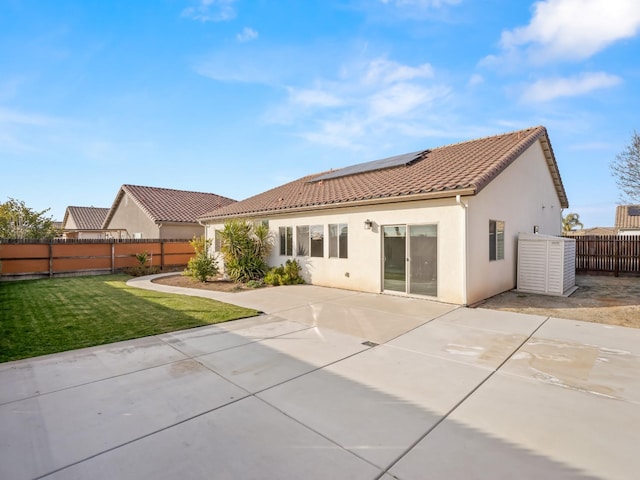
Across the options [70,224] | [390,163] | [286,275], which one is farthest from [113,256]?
[70,224]

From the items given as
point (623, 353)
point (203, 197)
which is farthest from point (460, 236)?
point (203, 197)

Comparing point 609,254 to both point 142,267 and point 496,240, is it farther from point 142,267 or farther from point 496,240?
point 142,267

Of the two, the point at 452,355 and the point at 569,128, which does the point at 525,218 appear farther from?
the point at 452,355

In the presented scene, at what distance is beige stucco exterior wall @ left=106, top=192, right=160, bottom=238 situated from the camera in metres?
21.0

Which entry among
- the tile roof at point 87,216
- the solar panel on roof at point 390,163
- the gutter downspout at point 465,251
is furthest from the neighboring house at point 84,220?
the gutter downspout at point 465,251

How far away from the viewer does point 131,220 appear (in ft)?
76.2

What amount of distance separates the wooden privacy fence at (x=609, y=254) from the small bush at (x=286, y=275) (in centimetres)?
1261

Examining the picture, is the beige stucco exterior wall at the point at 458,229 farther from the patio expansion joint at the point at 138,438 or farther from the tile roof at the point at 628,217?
the tile roof at the point at 628,217

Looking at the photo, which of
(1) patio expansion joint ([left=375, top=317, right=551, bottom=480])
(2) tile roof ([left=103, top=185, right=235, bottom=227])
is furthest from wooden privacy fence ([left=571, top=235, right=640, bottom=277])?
(2) tile roof ([left=103, top=185, right=235, bottom=227])

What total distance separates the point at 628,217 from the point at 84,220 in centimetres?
5109

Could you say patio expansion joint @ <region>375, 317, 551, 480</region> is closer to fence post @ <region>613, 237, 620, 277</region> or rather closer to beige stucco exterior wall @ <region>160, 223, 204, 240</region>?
fence post @ <region>613, 237, 620, 277</region>

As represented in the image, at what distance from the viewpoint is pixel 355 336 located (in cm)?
588

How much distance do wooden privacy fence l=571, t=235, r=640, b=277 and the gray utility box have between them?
560 cm

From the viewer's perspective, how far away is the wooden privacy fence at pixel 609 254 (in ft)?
45.3
